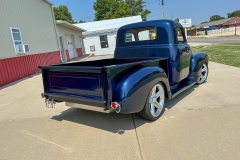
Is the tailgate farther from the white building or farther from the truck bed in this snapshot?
the white building

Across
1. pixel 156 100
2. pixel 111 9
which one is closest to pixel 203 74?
pixel 156 100

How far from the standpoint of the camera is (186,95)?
477 cm

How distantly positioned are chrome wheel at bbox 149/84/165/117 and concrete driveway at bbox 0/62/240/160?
17cm

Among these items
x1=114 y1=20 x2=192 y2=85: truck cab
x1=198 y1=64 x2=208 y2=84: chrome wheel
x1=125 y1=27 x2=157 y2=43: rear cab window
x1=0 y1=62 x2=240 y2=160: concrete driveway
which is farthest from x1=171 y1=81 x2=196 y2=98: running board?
x1=125 y1=27 x2=157 y2=43: rear cab window

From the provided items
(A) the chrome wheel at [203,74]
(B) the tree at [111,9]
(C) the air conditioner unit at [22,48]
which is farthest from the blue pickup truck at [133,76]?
(B) the tree at [111,9]

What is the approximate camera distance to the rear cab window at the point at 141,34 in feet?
14.7

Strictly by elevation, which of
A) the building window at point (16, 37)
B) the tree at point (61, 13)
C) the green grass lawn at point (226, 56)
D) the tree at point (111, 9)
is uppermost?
the tree at point (61, 13)

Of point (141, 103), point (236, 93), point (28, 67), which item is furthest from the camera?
point (28, 67)

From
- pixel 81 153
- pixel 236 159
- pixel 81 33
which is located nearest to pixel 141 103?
pixel 81 153

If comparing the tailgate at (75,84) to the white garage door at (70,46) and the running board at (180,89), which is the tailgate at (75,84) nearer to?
the running board at (180,89)

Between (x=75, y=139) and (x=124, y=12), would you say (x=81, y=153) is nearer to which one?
(x=75, y=139)

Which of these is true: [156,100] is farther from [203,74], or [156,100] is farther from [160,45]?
[203,74]

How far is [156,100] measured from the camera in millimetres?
3510

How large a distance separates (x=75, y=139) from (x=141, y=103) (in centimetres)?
123
